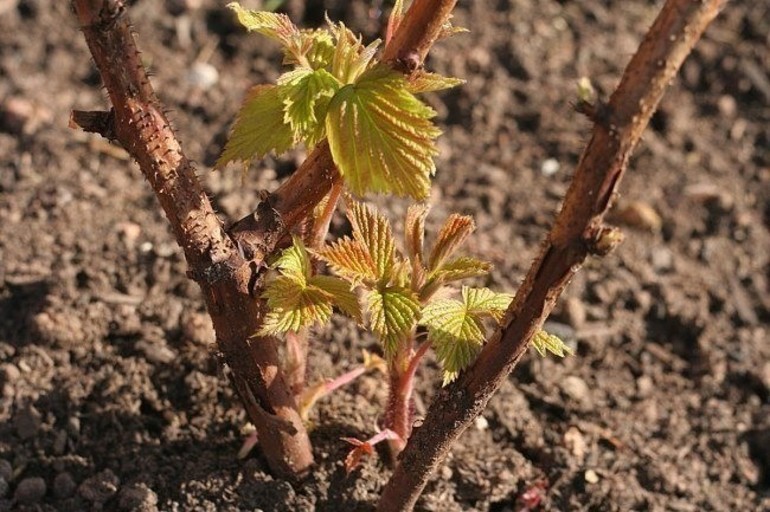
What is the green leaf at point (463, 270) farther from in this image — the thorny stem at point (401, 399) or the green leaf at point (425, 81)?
the green leaf at point (425, 81)

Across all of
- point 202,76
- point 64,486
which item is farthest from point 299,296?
point 202,76

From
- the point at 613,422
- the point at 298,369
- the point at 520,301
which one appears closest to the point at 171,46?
the point at 298,369

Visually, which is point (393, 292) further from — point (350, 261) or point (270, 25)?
point (270, 25)

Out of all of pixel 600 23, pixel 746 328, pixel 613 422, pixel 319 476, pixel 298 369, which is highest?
pixel 600 23

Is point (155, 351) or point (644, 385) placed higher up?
point (644, 385)

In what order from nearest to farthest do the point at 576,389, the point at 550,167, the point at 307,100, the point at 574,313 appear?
the point at 307,100 < the point at 576,389 < the point at 574,313 < the point at 550,167

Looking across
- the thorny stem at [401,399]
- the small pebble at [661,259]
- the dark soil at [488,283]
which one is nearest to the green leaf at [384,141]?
the thorny stem at [401,399]

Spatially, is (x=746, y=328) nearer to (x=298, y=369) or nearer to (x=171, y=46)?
(x=298, y=369)
